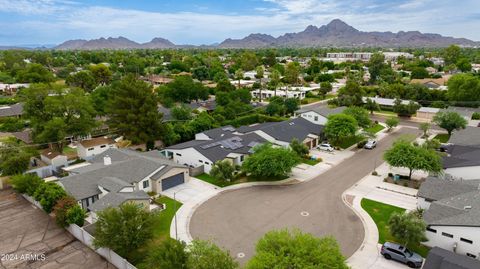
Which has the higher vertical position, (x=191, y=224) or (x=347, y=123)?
(x=347, y=123)

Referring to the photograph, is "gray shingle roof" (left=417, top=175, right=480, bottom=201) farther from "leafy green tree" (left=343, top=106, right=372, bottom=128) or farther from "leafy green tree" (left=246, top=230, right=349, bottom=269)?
"leafy green tree" (left=343, top=106, right=372, bottom=128)

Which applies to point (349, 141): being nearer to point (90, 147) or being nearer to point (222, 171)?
point (222, 171)

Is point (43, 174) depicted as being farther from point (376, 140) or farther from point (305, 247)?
point (376, 140)

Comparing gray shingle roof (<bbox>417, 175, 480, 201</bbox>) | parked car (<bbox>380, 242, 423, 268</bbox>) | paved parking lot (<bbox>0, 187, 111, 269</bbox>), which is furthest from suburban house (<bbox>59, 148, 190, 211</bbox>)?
gray shingle roof (<bbox>417, 175, 480, 201</bbox>)

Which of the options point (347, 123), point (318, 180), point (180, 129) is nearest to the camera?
point (318, 180)

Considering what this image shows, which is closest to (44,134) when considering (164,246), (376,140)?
(164,246)

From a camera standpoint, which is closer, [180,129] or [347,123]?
[347,123]

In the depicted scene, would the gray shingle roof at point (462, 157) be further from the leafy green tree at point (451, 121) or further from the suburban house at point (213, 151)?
the suburban house at point (213, 151)

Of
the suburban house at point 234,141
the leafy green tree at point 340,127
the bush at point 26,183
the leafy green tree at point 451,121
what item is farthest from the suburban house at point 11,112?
the leafy green tree at point 451,121
